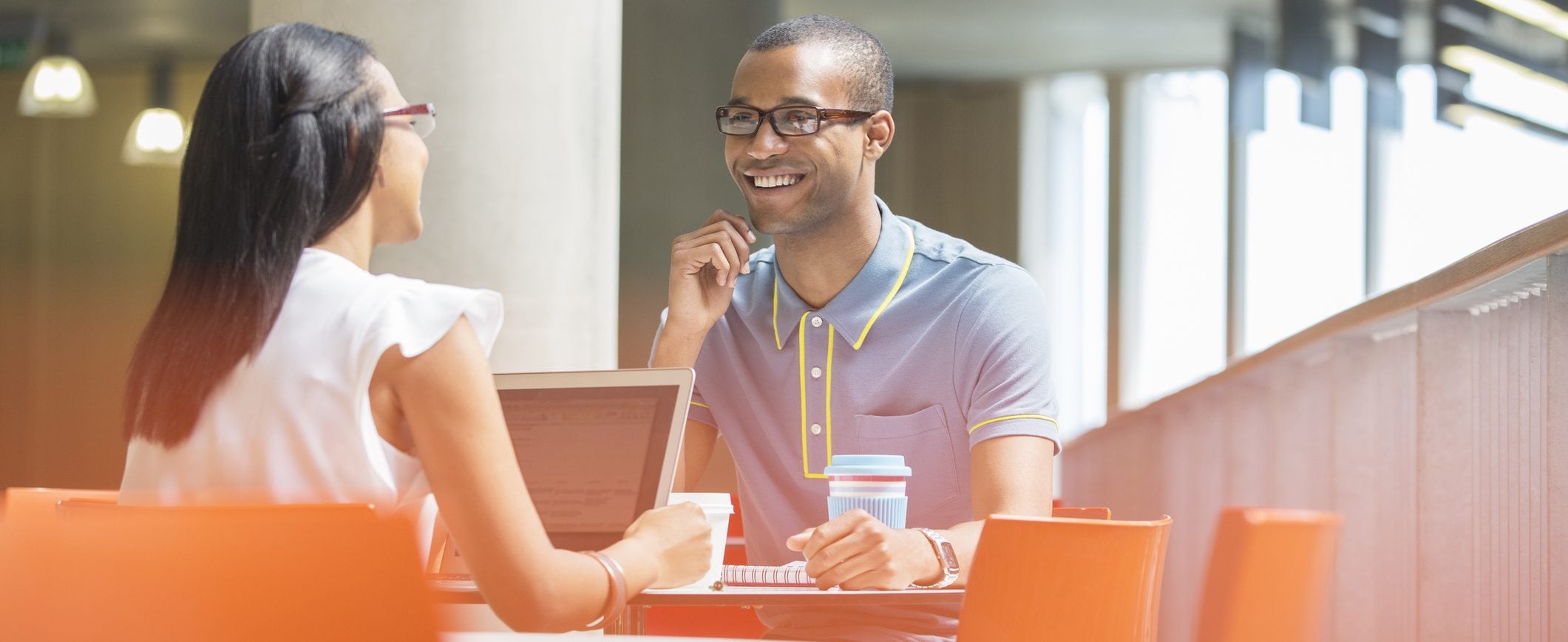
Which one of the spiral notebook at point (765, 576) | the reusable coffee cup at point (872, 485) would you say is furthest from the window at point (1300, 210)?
the spiral notebook at point (765, 576)

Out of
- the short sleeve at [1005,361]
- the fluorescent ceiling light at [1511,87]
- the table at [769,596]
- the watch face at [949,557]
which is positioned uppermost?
the fluorescent ceiling light at [1511,87]

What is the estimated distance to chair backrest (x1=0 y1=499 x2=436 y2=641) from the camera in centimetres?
96

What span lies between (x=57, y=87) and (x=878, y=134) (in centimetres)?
851

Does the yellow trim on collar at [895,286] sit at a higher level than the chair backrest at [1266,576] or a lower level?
higher

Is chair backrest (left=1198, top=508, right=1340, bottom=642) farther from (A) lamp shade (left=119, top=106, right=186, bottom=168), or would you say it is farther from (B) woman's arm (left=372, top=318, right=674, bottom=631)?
(A) lamp shade (left=119, top=106, right=186, bottom=168)

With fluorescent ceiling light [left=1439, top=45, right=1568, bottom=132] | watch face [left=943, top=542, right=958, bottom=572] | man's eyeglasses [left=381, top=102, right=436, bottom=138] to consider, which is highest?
fluorescent ceiling light [left=1439, top=45, right=1568, bottom=132]

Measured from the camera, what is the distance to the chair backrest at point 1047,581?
64.5 inches

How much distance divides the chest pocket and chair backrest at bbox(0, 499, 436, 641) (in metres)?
1.27

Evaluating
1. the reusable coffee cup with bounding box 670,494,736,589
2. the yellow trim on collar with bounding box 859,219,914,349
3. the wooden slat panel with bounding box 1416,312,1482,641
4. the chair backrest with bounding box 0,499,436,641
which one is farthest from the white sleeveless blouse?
the wooden slat panel with bounding box 1416,312,1482,641

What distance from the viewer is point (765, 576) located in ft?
5.90

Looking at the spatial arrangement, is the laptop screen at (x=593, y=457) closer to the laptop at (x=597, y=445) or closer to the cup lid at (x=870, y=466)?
the laptop at (x=597, y=445)

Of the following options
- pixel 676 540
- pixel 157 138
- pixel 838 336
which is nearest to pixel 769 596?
pixel 676 540

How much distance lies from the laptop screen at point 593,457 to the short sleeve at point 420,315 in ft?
1.22

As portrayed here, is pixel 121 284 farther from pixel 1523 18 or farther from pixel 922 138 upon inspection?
pixel 1523 18
